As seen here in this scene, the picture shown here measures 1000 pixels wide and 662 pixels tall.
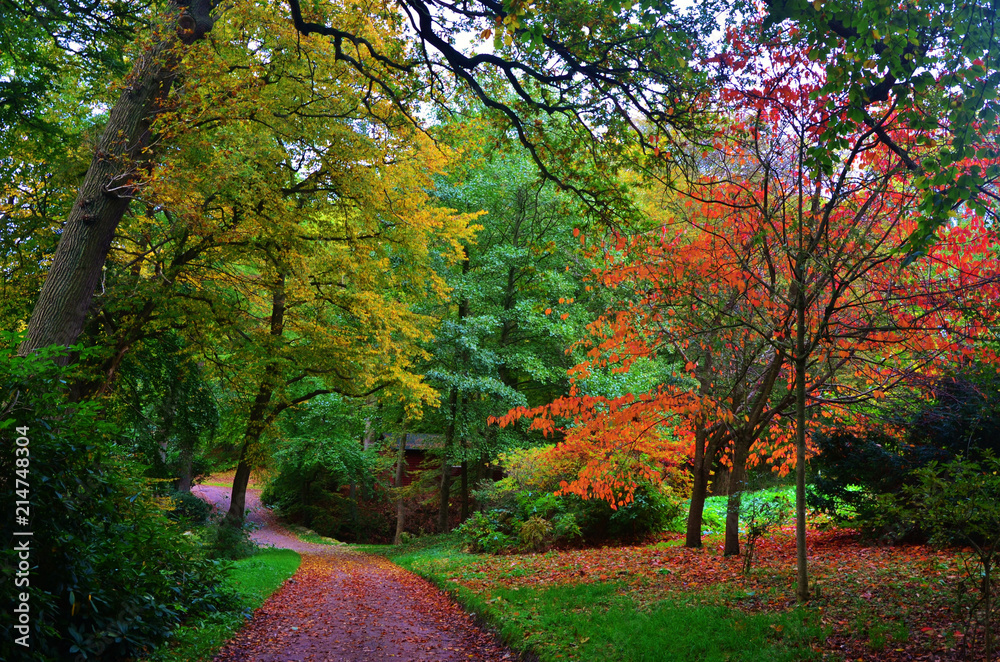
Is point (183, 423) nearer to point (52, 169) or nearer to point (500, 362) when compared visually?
point (52, 169)

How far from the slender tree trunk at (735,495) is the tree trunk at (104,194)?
8.95 metres

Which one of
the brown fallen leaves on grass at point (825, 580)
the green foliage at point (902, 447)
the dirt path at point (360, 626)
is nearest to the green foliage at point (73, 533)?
the dirt path at point (360, 626)

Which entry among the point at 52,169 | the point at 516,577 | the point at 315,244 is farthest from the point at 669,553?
the point at 52,169

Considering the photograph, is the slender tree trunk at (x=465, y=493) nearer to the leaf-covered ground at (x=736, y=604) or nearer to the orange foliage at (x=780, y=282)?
the orange foliage at (x=780, y=282)

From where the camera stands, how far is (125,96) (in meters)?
7.59

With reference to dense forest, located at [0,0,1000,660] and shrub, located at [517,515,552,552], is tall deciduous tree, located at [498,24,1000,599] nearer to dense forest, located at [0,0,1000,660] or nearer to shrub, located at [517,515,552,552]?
dense forest, located at [0,0,1000,660]

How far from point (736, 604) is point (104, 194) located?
863 cm

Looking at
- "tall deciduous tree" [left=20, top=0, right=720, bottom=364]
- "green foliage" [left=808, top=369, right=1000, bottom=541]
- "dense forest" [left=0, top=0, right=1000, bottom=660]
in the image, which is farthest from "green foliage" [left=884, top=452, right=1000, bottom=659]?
"tall deciduous tree" [left=20, top=0, right=720, bottom=364]

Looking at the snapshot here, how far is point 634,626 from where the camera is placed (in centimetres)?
576

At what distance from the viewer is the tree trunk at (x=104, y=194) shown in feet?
22.2

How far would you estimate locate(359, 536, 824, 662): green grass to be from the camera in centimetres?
489

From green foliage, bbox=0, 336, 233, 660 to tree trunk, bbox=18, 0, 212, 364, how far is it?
8.16 ft

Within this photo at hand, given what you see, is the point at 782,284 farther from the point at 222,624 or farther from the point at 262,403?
the point at 262,403

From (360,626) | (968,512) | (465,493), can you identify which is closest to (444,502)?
(465,493)
